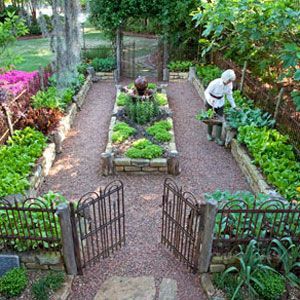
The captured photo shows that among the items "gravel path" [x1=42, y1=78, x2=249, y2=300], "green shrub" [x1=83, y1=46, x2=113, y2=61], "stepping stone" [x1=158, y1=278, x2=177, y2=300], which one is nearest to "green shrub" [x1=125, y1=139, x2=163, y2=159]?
"gravel path" [x1=42, y1=78, x2=249, y2=300]

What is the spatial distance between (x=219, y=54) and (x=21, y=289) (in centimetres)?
1071

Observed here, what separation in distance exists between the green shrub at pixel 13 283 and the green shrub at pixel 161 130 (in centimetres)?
427

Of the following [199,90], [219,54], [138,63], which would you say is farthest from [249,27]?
[138,63]

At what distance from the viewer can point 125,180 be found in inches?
247

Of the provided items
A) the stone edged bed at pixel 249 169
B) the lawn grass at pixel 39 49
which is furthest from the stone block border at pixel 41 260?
the lawn grass at pixel 39 49

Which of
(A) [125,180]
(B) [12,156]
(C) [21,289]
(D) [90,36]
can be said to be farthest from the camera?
(D) [90,36]

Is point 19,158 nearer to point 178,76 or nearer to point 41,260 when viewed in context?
point 41,260

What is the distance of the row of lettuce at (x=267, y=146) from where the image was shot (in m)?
5.17

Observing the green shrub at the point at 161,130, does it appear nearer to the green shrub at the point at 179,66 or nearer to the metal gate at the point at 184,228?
the metal gate at the point at 184,228

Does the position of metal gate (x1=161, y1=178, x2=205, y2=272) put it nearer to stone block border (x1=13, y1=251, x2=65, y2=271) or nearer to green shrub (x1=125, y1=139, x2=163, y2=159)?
stone block border (x1=13, y1=251, x2=65, y2=271)

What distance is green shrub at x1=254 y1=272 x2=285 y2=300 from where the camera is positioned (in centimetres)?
361

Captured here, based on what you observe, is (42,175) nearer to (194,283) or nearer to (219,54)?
(194,283)

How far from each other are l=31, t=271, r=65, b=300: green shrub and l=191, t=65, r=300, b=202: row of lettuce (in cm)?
352

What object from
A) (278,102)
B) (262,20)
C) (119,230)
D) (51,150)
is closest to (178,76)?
(278,102)
